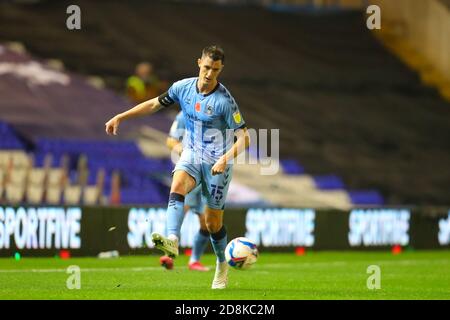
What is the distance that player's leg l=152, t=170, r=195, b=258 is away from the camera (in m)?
10.1

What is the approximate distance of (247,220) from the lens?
18.8m

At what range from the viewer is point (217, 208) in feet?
36.3

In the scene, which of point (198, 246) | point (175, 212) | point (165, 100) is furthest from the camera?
point (198, 246)

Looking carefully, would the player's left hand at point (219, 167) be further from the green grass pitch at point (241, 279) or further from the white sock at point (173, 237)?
the green grass pitch at point (241, 279)

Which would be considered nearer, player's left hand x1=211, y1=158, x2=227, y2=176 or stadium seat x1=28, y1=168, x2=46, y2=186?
player's left hand x1=211, y1=158, x2=227, y2=176

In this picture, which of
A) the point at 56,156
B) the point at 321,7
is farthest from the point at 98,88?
the point at 321,7

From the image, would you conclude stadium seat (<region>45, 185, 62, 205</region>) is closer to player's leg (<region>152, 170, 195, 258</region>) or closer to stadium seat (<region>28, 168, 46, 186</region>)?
stadium seat (<region>28, 168, 46, 186</region>)

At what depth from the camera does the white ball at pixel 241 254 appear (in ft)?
36.1

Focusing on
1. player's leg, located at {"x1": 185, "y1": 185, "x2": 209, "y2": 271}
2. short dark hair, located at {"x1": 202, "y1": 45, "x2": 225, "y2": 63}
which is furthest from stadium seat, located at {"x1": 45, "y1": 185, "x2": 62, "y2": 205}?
short dark hair, located at {"x1": 202, "y1": 45, "x2": 225, "y2": 63}

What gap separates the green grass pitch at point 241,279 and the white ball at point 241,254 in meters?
0.28

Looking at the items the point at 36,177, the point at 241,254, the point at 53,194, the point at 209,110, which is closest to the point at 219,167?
the point at 209,110

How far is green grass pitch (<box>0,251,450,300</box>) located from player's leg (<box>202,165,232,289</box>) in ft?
0.68

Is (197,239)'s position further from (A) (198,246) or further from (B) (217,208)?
(B) (217,208)

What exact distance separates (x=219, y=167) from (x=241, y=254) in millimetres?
1085
